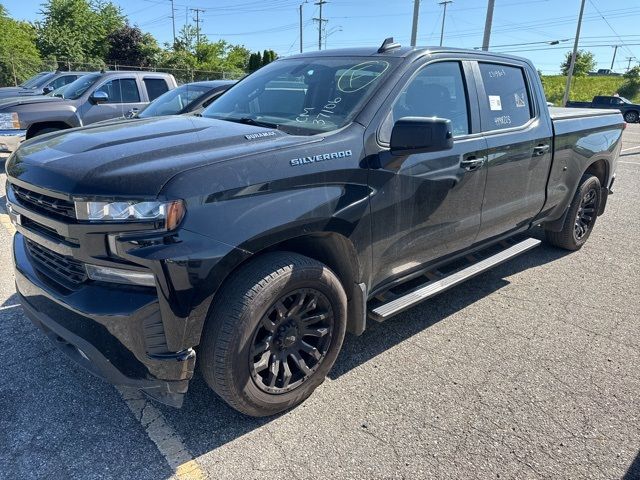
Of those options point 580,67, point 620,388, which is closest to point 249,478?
point 620,388

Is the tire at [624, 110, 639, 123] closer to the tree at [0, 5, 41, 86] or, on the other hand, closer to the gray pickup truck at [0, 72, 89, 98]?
the gray pickup truck at [0, 72, 89, 98]

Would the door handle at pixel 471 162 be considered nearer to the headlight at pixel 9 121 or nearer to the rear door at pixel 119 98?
the rear door at pixel 119 98

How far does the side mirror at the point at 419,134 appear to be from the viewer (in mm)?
2586

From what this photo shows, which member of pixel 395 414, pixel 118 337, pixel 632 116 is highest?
pixel 118 337

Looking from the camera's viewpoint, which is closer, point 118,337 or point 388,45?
point 118,337

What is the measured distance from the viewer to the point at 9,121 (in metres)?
8.30

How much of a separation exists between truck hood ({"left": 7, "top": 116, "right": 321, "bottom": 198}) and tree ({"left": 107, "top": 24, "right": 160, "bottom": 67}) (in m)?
45.5

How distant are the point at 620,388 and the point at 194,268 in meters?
2.67

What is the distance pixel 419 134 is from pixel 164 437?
2.06m

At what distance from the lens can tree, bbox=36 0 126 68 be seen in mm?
39188

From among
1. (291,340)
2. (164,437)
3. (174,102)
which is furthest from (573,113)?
(174,102)

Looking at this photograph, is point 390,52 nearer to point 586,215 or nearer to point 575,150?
point 575,150

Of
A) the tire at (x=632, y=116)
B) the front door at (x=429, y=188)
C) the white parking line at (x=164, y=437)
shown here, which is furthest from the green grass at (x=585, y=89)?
the white parking line at (x=164, y=437)

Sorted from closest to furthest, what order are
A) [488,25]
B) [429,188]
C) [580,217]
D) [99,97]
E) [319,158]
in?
[319,158], [429,188], [580,217], [99,97], [488,25]
